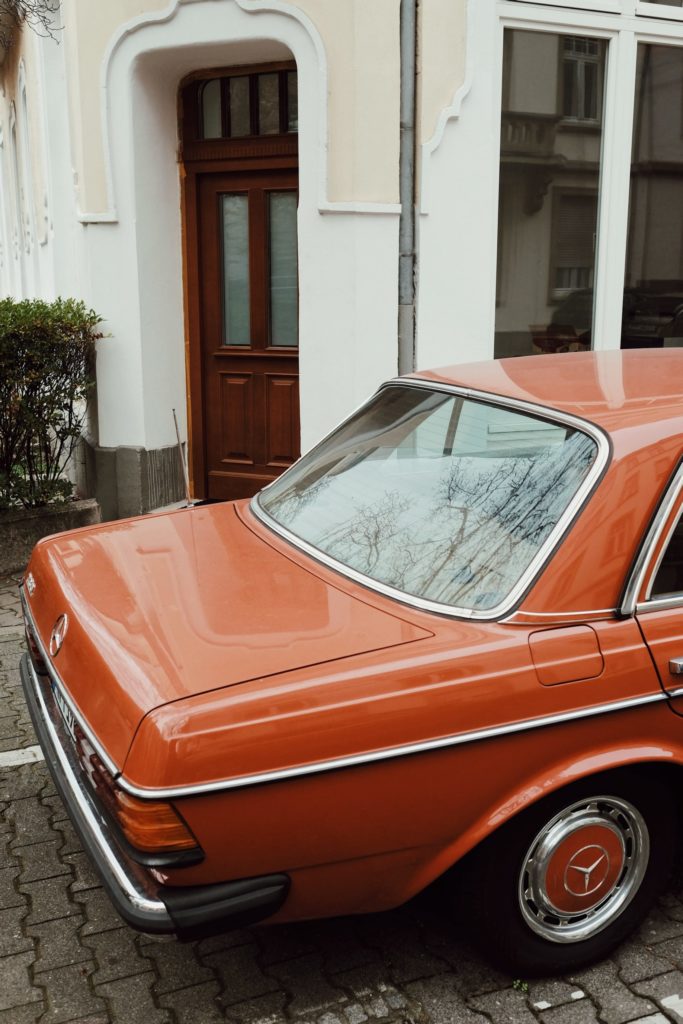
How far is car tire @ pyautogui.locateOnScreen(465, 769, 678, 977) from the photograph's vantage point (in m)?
2.67

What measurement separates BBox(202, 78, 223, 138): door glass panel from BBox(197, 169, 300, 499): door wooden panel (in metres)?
0.31

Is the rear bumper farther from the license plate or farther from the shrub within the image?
the shrub

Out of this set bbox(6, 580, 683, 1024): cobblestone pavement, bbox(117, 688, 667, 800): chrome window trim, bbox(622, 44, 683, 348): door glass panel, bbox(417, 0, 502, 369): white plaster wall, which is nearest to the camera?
bbox(117, 688, 667, 800): chrome window trim

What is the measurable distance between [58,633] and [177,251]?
5511 mm

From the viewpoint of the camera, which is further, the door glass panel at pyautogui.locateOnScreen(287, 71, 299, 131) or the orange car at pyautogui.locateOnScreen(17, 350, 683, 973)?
the door glass panel at pyautogui.locateOnScreen(287, 71, 299, 131)

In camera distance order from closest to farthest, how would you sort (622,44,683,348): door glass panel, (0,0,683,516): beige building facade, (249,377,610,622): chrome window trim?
(249,377,610,622): chrome window trim < (0,0,683,516): beige building facade < (622,44,683,348): door glass panel

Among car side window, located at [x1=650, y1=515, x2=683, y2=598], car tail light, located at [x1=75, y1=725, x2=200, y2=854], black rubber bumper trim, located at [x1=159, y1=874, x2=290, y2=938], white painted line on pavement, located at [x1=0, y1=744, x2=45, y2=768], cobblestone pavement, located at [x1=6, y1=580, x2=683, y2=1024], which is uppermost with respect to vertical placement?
car side window, located at [x1=650, y1=515, x2=683, y2=598]

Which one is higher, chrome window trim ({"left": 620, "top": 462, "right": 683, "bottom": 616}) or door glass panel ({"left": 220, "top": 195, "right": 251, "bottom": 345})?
door glass panel ({"left": 220, "top": 195, "right": 251, "bottom": 345})

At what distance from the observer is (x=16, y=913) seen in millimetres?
3246

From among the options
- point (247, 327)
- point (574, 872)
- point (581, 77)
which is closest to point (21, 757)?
point (574, 872)

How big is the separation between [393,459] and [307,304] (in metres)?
3.98

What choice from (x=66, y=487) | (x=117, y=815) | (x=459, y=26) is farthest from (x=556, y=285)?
(x=117, y=815)

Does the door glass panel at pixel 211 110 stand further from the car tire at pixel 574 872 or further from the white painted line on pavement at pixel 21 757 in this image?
the car tire at pixel 574 872

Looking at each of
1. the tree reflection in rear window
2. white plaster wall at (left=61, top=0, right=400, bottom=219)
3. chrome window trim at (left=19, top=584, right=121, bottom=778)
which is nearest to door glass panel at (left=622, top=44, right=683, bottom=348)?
white plaster wall at (left=61, top=0, right=400, bottom=219)
